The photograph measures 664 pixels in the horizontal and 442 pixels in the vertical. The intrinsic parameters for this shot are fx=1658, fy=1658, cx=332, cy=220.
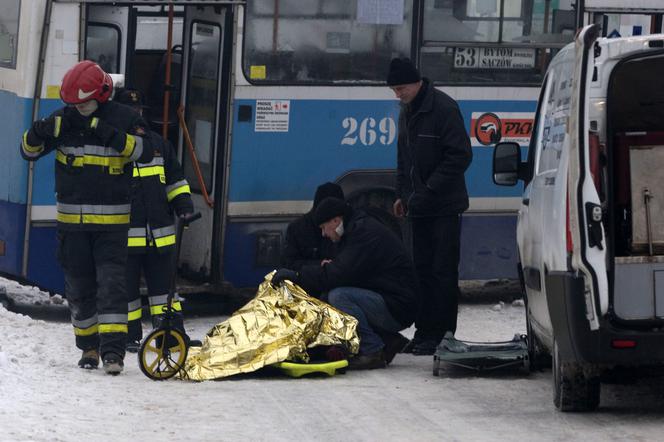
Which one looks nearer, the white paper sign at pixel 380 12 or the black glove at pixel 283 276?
the black glove at pixel 283 276

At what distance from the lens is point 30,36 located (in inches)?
437

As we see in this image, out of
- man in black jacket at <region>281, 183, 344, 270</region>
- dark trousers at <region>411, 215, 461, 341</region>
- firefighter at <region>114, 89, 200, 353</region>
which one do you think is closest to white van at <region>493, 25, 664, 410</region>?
dark trousers at <region>411, 215, 461, 341</region>

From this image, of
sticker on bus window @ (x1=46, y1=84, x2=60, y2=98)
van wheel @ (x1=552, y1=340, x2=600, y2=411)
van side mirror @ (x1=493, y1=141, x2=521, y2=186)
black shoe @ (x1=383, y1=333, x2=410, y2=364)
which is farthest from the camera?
sticker on bus window @ (x1=46, y1=84, x2=60, y2=98)

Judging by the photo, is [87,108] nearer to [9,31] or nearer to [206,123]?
[9,31]

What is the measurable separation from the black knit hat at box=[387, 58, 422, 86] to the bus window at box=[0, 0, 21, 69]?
8.67 ft

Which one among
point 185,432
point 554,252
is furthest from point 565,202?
point 185,432

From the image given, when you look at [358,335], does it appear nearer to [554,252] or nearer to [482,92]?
[554,252]

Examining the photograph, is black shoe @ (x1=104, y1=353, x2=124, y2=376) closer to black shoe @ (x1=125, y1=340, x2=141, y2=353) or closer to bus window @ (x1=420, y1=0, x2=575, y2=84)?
black shoe @ (x1=125, y1=340, x2=141, y2=353)

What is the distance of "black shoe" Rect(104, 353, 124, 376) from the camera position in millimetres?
9375

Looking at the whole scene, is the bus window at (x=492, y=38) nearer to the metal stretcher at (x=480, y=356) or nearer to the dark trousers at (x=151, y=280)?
the dark trousers at (x=151, y=280)

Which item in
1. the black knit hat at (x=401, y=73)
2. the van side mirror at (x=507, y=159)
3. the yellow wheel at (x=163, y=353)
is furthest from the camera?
the black knit hat at (x=401, y=73)

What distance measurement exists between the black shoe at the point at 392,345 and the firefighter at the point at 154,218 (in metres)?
1.32

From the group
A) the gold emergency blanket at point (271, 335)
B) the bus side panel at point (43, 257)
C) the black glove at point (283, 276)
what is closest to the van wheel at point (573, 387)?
the gold emergency blanket at point (271, 335)

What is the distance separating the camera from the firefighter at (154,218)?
10.3m
